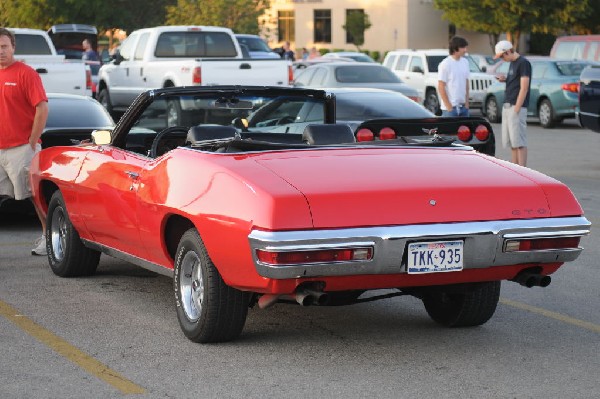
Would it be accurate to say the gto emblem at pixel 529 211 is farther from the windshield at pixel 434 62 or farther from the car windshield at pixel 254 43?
the car windshield at pixel 254 43

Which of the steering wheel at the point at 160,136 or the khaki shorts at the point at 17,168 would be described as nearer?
the steering wheel at the point at 160,136

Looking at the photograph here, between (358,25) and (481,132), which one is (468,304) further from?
(358,25)

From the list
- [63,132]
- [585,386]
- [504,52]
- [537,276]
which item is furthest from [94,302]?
[504,52]

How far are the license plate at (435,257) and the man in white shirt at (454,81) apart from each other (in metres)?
11.5

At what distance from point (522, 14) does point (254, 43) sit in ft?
75.3

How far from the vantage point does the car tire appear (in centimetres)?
2997

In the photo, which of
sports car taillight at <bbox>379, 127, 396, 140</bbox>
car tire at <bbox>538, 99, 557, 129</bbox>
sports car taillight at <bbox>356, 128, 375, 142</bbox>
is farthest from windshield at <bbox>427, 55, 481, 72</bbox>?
sports car taillight at <bbox>356, 128, 375, 142</bbox>

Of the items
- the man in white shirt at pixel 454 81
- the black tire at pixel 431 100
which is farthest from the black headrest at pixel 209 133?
the black tire at pixel 431 100

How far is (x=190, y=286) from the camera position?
24.7 ft

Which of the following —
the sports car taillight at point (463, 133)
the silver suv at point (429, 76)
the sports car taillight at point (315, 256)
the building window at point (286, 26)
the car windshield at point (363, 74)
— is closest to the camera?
the sports car taillight at point (315, 256)

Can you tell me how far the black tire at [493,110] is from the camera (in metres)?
32.3

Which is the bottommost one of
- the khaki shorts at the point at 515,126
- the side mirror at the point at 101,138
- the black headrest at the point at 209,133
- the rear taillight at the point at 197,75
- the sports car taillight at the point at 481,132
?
the rear taillight at the point at 197,75

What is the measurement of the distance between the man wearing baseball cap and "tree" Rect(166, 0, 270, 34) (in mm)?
41715

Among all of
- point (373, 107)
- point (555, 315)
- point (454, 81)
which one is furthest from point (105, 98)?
point (555, 315)
